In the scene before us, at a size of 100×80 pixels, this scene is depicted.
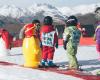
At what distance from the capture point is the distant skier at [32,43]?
13.5m

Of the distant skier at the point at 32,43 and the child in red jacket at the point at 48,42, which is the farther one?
the child in red jacket at the point at 48,42

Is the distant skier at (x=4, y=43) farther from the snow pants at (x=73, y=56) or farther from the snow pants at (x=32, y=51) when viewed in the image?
the snow pants at (x=73, y=56)

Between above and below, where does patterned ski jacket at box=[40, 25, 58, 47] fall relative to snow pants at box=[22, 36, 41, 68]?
above

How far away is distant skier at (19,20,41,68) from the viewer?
13.5 meters

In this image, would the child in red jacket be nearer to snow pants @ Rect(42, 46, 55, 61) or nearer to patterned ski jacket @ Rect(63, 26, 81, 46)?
→ snow pants @ Rect(42, 46, 55, 61)

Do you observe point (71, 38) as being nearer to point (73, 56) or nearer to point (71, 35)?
point (71, 35)

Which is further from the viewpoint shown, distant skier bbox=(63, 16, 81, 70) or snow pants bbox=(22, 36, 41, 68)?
snow pants bbox=(22, 36, 41, 68)

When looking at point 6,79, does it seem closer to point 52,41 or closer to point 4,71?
point 4,71

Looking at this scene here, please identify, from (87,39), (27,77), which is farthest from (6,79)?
(87,39)

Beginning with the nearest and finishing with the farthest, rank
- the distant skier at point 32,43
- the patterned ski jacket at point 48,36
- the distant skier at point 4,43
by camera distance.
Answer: the distant skier at point 32,43 → the patterned ski jacket at point 48,36 → the distant skier at point 4,43

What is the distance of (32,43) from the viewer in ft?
44.6

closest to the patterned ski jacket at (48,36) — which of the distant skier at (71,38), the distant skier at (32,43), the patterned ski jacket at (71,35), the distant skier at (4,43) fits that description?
the distant skier at (32,43)

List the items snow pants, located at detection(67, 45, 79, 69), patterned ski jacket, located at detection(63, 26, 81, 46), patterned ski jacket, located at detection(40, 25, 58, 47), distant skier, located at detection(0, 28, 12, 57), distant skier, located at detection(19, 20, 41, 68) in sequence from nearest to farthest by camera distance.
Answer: patterned ski jacket, located at detection(63, 26, 81, 46) → snow pants, located at detection(67, 45, 79, 69) → distant skier, located at detection(19, 20, 41, 68) → patterned ski jacket, located at detection(40, 25, 58, 47) → distant skier, located at detection(0, 28, 12, 57)

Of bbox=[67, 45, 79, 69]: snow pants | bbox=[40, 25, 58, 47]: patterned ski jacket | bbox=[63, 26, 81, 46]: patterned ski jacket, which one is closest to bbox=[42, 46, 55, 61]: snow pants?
bbox=[40, 25, 58, 47]: patterned ski jacket
